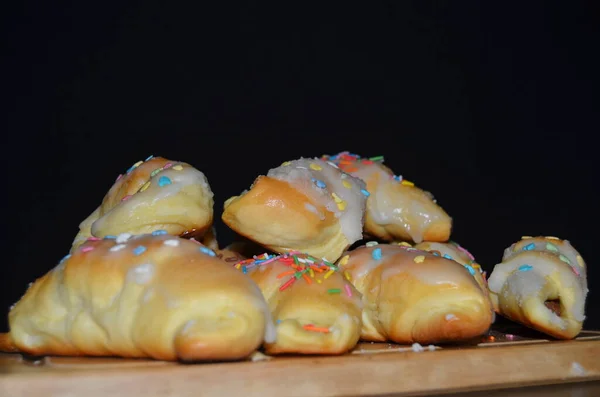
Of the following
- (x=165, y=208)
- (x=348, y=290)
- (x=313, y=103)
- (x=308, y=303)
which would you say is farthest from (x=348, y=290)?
(x=313, y=103)

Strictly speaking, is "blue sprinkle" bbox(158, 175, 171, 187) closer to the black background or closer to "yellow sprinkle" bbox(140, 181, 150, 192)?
"yellow sprinkle" bbox(140, 181, 150, 192)

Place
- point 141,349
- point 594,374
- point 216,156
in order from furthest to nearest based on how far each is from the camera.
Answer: point 216,156
point 594,374
point 141,349

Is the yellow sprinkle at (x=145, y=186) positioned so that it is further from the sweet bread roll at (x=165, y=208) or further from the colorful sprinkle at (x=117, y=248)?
the colorful sprinkle at (x=117, y=248)

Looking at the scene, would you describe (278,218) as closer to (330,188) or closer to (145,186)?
(330,188)

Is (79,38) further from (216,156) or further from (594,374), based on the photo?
(594,374)

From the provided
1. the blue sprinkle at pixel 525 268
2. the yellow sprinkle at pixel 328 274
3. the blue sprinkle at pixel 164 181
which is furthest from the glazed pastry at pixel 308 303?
the blue sprinkle at pixel 525 268

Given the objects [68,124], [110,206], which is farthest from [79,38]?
[110,206]
